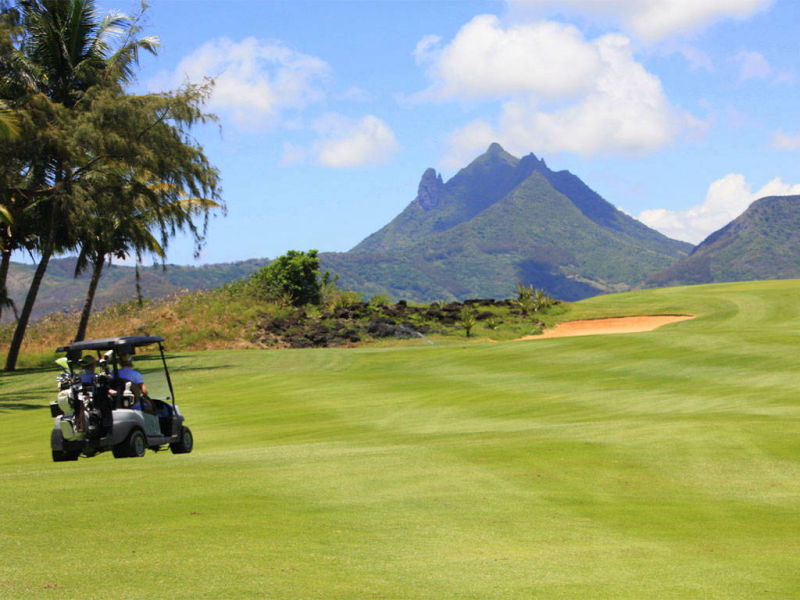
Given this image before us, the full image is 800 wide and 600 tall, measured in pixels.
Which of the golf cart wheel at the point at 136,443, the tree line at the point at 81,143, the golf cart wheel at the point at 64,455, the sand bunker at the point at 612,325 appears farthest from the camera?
the sand bunker at the point at 612,325

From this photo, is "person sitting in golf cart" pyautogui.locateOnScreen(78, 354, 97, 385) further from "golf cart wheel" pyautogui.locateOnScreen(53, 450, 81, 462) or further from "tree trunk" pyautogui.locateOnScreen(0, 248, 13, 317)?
→ "tree trunk" pyautogui.locateOnScreen(0, 248, 13, 317)

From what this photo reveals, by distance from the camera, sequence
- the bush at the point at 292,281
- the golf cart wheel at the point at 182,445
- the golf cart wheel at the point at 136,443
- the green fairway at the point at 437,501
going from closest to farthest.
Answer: the green fairway at the point at 437,501, the golf cart wheel at the point at 136,443, the golf cart wheel at the point at 182,445, the bush at the point at 292,281

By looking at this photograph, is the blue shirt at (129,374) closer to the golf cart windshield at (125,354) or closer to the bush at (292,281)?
the golf cart windshield at (125,354)

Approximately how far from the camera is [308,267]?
2082 inches

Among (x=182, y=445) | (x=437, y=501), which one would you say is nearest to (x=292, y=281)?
(x=182, y=445)

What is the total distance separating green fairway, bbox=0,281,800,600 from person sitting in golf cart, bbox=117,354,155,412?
1150 mm

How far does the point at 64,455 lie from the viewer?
13.2 meters

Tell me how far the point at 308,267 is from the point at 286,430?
3541 centimetres

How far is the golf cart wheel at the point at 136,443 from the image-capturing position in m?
13.4

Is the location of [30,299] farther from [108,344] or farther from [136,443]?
[136,443]

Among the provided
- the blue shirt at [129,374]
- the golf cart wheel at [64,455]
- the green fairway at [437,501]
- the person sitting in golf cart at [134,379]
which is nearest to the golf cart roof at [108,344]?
the person sitting in golf cart at [134,379]

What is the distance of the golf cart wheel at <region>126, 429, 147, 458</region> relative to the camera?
1341cm

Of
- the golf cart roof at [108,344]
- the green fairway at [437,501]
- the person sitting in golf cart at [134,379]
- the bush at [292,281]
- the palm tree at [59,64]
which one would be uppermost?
the palm tree at [59,64]

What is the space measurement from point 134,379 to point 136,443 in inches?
41.2
